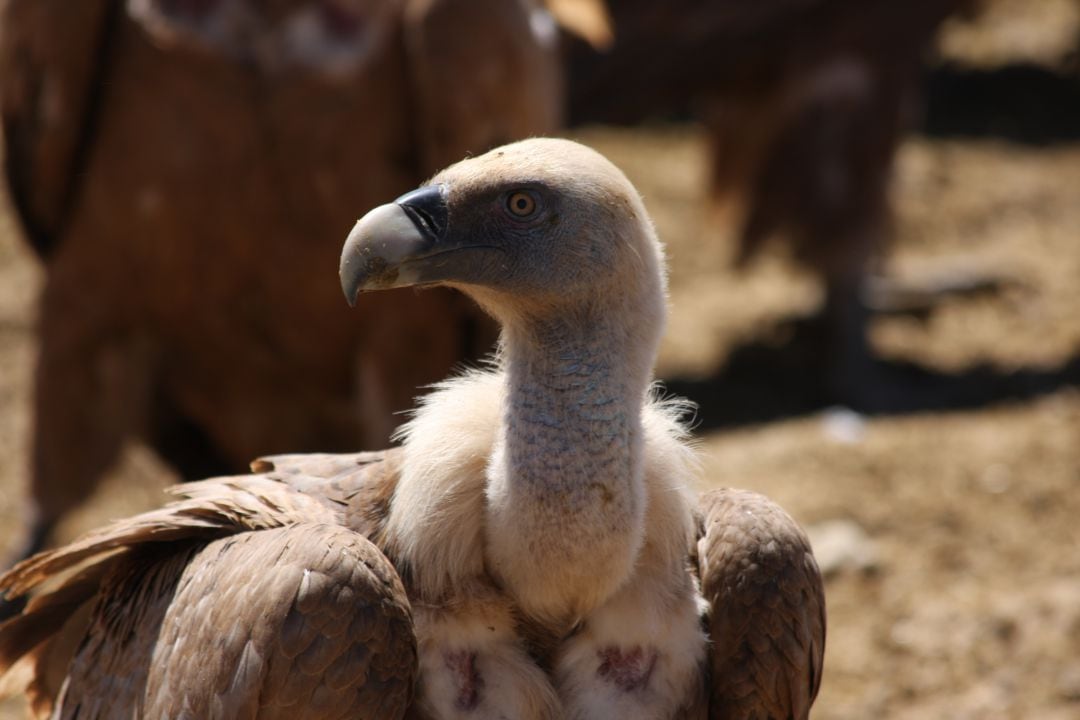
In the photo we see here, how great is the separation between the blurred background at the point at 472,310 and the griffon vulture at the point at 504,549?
1.45 feet

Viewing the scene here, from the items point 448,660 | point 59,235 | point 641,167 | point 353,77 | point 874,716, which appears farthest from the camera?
point 641,167

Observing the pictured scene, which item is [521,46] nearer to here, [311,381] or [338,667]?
[311,381]

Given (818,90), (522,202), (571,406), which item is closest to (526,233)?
(522,202)

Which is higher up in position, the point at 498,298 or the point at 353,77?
the point at 353,77

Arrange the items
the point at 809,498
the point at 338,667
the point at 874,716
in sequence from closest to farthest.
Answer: the point at 338,667
the point at 874,716
the point at 809,498

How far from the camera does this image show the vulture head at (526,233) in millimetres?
2893

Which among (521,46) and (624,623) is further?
(521,46)

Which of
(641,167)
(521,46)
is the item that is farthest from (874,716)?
(641,167)

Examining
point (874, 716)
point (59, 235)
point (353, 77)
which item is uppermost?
point (353, 77)

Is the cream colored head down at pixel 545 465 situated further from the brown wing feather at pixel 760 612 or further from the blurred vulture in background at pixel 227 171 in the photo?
the blurred vulture in background at pixel 227 171

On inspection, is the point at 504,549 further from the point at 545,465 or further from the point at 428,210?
the point at 428,210

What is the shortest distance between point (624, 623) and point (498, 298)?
681 millimetres

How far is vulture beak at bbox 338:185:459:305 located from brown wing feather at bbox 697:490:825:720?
2.71ft

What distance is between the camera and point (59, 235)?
18.1 feet
